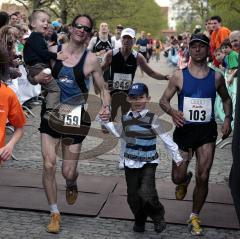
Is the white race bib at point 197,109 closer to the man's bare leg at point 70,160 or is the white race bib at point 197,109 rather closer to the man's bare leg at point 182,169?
the man's bare leg at point 182,169

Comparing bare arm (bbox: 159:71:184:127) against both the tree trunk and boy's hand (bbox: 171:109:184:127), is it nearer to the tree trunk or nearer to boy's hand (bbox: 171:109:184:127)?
boy's hand (bbox: 171:109:184:127)

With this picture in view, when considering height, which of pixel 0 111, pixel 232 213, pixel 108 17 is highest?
pixel 108 17

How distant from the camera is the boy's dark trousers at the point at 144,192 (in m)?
4.74

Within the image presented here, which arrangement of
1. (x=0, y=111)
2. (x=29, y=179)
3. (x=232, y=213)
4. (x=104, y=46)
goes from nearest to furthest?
(x=0, y=111) → (x=232, y=213) → (x=29, y=179) → (x=104, y=46)

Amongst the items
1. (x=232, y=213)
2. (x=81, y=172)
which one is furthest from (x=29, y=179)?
(x=232, y=213)

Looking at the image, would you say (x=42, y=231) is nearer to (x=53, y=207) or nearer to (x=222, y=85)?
(x=53, y=207)

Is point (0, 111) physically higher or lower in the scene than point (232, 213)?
higher

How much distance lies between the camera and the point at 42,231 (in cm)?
490

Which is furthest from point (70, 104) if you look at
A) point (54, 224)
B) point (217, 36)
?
point (217, 36)

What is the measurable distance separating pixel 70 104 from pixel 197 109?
1216 mm

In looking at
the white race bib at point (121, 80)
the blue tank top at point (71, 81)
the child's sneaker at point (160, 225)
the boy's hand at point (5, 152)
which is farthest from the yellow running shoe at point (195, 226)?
the white race bib at point (121, 80)

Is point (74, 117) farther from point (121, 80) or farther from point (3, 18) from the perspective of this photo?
point (3, 18)

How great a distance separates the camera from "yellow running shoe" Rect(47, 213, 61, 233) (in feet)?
16.0

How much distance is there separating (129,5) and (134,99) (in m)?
39.9
